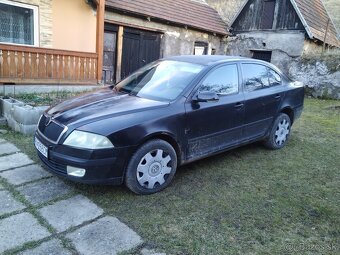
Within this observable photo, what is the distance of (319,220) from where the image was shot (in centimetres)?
329

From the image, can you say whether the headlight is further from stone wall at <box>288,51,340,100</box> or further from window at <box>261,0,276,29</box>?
window at <box>261,0,276,29</box>

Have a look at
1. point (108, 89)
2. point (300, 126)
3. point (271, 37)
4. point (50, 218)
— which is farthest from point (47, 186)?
point (271, 37)

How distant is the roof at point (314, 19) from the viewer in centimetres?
1457

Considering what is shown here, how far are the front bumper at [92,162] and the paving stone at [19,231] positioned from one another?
22.5 inches

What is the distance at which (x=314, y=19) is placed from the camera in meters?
15.8

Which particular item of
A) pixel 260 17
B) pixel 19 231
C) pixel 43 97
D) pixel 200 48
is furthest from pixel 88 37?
pixel 260 17

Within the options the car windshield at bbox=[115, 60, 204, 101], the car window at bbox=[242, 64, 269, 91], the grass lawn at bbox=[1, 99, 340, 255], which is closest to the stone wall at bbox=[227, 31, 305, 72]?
the car window at bbox=[242, 64, 269, 91]

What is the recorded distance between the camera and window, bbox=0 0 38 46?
843 cm

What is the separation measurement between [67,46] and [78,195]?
738 cm

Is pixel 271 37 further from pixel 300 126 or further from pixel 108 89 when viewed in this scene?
pixel 108 89

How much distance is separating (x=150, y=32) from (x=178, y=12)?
2052mm

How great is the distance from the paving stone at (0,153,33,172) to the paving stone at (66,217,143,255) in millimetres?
1897

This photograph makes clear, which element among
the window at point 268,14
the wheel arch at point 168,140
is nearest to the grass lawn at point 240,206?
the wheel arch at point 168,140

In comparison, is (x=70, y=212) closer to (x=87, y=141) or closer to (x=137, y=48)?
(x=87, y=141)
